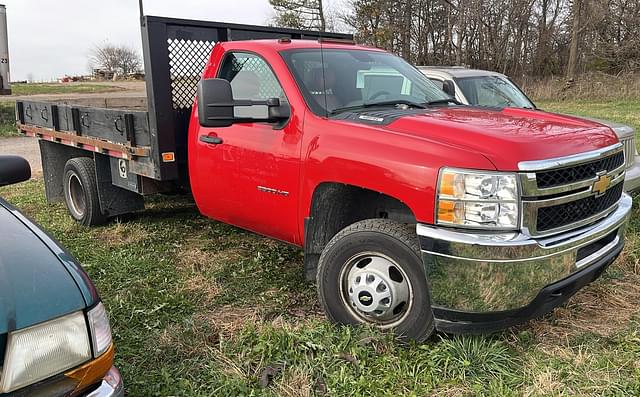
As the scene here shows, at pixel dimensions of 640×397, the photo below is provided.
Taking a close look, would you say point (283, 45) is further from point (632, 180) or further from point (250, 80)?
point (632, 180)

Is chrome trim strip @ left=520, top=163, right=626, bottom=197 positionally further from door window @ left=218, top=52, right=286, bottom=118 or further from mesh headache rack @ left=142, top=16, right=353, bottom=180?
mesh headache rack @ left=142, top=16, right=353, bottom=180

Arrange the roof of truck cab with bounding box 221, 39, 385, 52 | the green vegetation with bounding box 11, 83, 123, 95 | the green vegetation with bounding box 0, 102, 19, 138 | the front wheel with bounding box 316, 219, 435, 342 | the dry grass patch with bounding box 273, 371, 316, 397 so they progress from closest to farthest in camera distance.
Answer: the dry grass patch with bounding box 273, 371, 316, 397
the front wheel with bounding box 316, 219, 435, 342
the roof of truck cab with bounding box 221, 39, 385, 52
the green vegetation with bounding box 0, 102, 19, 138
the green vegetation with bounding box 11, 83, 123, 95

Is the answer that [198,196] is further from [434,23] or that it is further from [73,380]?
[434,23]

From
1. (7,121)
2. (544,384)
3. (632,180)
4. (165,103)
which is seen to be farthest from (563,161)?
(7,121)

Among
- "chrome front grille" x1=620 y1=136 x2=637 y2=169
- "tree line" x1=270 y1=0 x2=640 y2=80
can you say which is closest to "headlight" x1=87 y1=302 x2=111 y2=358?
"chrome front grille" x1=620 y1=136 x2=637 y2=169

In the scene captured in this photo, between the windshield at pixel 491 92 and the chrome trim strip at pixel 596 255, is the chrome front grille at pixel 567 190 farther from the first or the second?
the windshield at pixel 491 92

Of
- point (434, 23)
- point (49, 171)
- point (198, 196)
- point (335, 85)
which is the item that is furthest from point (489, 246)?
point (434, 23)

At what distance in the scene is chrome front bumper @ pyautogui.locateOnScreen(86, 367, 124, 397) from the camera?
6.81 feet

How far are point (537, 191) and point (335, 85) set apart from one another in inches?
68.1

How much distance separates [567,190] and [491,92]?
4.44 m

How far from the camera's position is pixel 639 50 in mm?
27031

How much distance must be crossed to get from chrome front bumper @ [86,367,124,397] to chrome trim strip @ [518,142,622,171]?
2.12 meters

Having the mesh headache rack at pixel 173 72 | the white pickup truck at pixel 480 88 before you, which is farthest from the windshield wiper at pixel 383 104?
the white pickup truck at pixel 480 88

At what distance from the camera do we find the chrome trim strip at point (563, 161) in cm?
291
